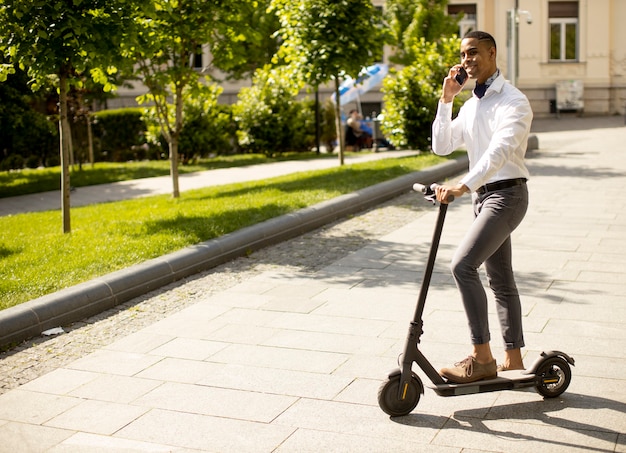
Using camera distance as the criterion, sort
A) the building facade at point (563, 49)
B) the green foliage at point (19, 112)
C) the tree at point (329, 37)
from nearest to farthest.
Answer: the tree at point (329, 37)
the green foliage at point (19, 112)
the building facade at point (563, 49)

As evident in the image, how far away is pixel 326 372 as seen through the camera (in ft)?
17.0

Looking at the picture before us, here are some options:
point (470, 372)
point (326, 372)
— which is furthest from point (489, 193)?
point (326, 372)

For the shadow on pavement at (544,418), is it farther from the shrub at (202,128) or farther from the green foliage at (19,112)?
the shrub at (202,128)

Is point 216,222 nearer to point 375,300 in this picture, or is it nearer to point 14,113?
point 375,300

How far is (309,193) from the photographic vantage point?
39.9ft

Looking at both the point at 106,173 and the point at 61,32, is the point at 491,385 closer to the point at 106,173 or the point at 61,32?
the point at 61,32

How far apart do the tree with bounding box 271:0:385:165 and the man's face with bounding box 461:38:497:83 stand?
10646 millimetres

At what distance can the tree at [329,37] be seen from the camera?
1513cm

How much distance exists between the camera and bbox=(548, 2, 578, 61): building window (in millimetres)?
38625

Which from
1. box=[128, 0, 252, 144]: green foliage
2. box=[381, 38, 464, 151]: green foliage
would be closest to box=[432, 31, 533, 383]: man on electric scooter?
box=[128, 0, 252, 144]: green foliage

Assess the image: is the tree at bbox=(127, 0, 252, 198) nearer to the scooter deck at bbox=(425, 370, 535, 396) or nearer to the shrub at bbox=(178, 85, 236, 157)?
the shrub at bbox=(178, 85, 236, 157)

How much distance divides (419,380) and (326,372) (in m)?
0.88

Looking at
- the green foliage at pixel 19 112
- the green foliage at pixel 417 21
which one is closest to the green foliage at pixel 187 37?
the green foliage at pixel 19 112

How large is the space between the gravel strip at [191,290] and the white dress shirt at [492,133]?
2.76m
